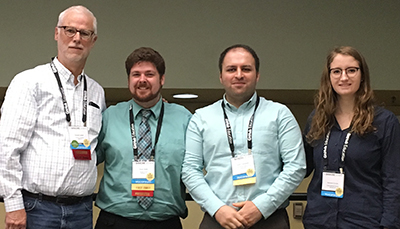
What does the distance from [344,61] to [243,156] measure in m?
0.74

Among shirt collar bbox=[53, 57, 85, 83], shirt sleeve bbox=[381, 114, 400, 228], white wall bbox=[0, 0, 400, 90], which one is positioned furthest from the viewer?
white wall bbox=[0, 0, 400, 90]

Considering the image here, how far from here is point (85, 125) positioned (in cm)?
265

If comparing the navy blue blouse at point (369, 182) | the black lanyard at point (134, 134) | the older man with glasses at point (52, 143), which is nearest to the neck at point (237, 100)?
the black lanyard at point (134, 134)

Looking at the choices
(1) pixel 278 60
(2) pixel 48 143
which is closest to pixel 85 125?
(2) pixel 48 143

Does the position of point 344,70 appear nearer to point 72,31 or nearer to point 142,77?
point 142,77

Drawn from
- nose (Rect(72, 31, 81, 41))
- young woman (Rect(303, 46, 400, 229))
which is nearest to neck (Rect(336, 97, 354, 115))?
young woman (Rect(303, 46, 400, 229))

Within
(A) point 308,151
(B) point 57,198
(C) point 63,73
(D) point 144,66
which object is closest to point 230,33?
(D) point 144,66

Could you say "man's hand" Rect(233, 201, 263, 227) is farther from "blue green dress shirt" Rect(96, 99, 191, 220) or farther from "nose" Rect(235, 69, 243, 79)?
"nose" Rect(235, 69, 243, 79)

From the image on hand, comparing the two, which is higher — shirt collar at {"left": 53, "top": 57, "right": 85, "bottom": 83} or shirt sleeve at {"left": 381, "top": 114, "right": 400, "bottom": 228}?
shirt collar at {"left": 53, "top": 57, "right": 85, "bottom": 83}

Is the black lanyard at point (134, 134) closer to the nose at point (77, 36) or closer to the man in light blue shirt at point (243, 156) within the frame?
the man in light blue shirt at point (243, 156)

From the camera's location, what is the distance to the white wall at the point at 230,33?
5000mm

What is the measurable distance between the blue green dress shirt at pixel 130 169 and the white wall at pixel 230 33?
2.28 m

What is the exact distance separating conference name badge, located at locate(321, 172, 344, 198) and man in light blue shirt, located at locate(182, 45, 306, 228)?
138mm

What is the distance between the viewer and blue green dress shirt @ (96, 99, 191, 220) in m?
2.64
